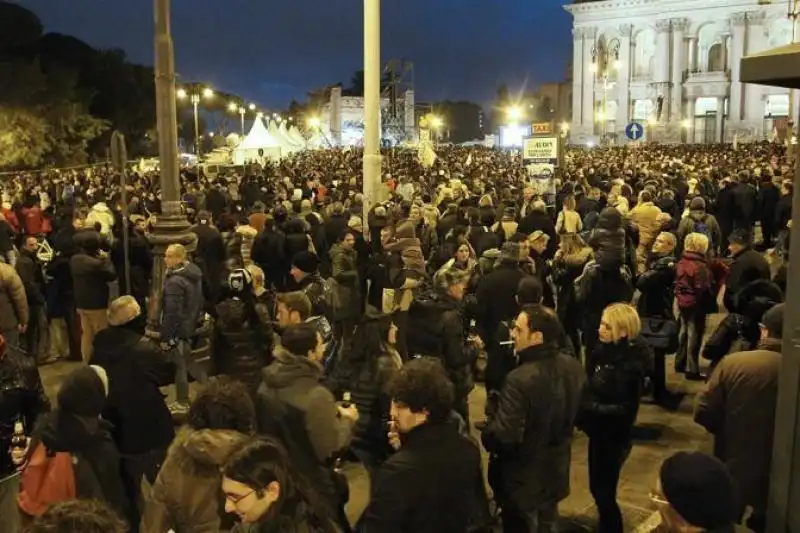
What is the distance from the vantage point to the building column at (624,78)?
85500 mm

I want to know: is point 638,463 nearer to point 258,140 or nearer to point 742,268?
point 742,268

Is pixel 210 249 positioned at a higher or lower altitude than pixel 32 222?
lower

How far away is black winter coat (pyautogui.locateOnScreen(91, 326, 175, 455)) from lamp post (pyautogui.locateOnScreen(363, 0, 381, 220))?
9.37 metres

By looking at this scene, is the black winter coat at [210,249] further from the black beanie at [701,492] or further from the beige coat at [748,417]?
the black beanie at [701,492]

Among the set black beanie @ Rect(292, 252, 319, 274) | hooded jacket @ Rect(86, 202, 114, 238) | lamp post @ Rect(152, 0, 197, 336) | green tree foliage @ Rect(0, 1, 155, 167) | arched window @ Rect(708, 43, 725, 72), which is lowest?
black beanie @ Rect(292, 252, 319, 274)

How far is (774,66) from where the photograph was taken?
3.45 metres

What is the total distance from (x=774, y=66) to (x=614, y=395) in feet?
7.30

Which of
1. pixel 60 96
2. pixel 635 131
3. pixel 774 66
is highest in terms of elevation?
pixel 60 96

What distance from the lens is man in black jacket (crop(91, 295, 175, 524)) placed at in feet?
16.3

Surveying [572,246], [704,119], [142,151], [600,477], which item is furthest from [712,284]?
[704,119]

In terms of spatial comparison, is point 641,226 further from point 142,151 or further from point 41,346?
point 142,151

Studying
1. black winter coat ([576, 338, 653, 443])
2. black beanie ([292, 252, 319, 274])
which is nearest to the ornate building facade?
black beanie ([292, 252, 319, 274])

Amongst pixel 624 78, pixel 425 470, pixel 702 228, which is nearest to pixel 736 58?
pixel 624 78

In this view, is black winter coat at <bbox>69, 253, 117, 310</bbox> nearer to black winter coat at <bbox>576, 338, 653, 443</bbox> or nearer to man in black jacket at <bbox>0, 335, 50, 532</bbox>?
man in black jacket at <bbox>0, 335, 50, 532</bbox>
